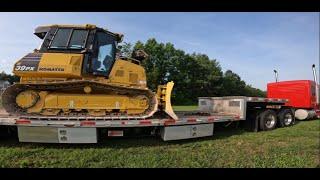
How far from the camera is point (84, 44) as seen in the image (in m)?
8.95

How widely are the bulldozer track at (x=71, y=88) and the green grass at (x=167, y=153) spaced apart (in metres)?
0.75

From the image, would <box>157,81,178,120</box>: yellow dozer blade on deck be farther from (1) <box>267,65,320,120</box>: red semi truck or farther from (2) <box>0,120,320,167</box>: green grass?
(1) <box>267,65,320,120</box>: red semi truck

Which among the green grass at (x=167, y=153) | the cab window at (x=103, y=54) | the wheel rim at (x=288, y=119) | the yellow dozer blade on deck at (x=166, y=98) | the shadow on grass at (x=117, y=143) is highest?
the cab window at (x=103, y=54)

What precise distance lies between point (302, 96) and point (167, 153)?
452 inches

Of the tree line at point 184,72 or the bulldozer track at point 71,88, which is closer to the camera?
the bulldozer track at point 71,88

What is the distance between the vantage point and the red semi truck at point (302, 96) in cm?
1627

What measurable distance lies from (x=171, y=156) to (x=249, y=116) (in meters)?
5.52

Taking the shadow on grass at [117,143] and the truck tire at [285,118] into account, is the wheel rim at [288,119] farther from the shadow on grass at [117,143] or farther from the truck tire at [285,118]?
the shadow on grass at [117,143]

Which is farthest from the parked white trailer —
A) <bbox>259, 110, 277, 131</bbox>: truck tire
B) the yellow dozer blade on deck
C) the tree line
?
the tree line

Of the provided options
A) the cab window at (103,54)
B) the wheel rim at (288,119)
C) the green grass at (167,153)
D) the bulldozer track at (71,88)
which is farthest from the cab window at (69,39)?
the wheel rim at (288,119)

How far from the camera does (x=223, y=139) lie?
388 inches

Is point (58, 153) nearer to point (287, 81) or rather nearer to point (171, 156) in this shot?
point (171, 156)

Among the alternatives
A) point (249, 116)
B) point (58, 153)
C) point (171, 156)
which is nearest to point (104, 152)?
point (58, 153)

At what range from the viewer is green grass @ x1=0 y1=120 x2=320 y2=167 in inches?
270
